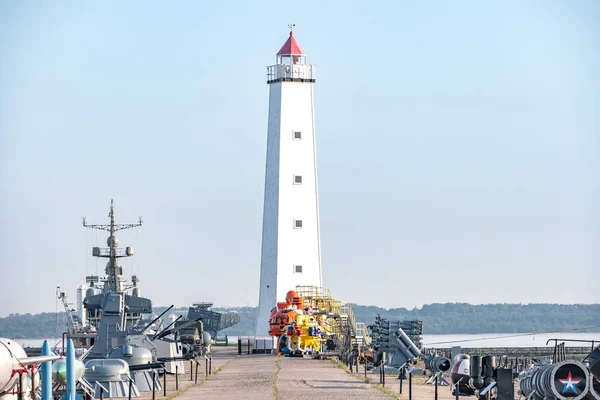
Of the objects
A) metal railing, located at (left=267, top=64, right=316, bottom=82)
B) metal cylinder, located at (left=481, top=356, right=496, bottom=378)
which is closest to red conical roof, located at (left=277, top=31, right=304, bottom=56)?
metal railing, located at (left=267, top=64, right=316, bottom=82)

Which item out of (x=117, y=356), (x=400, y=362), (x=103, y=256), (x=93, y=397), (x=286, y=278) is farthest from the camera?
(x=286, y=278)

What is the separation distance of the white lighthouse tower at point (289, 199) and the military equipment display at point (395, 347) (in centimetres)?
1724

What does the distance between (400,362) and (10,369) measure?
2934 centimetres

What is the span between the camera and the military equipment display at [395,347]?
5659 centimetres

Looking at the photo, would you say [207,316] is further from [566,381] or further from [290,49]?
[566,381]

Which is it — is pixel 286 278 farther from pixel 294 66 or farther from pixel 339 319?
pixel 294 66

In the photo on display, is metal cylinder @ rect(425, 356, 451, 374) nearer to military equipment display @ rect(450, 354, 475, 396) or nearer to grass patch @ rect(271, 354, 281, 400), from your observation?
military equipment display @ rect(450, 354, 475, 396)

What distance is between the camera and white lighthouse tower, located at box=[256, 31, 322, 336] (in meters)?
76.6

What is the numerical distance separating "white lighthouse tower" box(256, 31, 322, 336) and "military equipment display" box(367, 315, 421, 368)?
17.2 metres

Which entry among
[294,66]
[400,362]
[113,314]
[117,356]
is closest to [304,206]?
[294,66]

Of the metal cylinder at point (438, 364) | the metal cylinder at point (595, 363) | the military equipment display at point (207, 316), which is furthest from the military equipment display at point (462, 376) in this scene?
the military equipment display at point (207, 316)

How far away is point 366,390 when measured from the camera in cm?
4231

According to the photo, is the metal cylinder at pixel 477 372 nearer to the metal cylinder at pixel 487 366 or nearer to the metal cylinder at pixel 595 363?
the metal cylinder at pixel 487 366

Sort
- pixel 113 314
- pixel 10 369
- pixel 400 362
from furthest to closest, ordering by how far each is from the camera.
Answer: pixel 400 362 < pixel 113 314 < pixel 10 369
